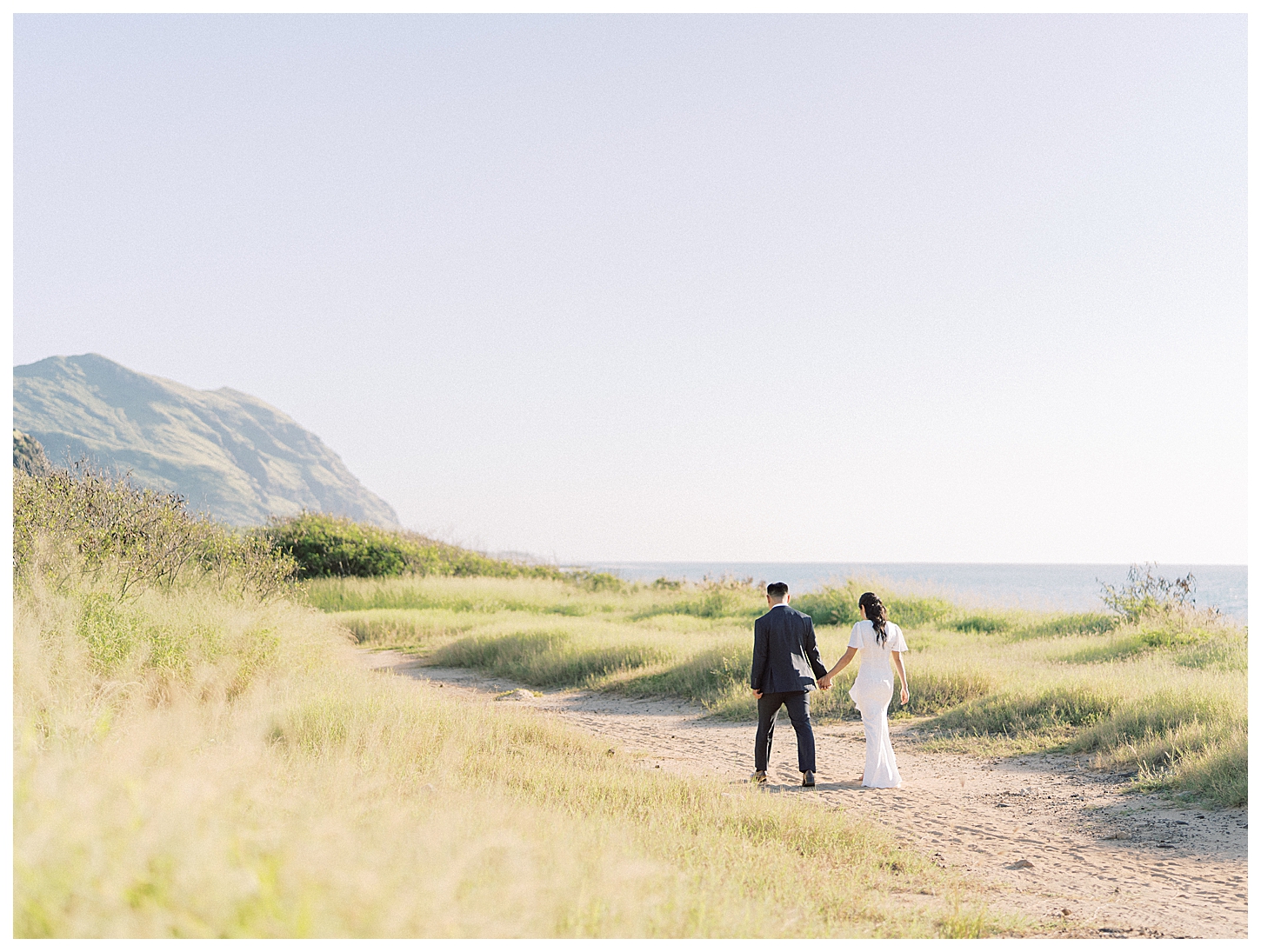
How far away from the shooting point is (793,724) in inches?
336

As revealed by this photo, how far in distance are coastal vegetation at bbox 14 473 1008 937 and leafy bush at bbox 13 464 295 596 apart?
55 mm

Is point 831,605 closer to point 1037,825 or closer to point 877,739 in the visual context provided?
point 877,739

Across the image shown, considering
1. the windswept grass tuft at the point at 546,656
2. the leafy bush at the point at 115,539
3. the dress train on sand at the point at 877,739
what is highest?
the leafy bush at the point at 115,539

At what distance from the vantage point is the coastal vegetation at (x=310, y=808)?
2.61 metres

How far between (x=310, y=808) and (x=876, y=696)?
6377mm

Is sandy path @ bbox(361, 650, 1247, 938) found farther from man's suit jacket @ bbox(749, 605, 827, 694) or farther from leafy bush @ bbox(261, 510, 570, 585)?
leafy bush @ bbox(261, 510, 570, 585)

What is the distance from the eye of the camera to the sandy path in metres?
5.16

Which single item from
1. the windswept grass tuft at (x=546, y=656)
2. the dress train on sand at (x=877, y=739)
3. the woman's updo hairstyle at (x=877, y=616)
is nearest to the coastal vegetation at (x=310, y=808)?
the dress train on sand at (x=877, y=739)

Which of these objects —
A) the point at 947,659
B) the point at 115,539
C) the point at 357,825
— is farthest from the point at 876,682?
the point at 115,539

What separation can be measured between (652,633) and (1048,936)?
14.2 m

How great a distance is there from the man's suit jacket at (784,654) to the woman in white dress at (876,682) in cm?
24

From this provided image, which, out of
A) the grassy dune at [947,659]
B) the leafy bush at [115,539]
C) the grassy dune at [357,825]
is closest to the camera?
the grassy dune at [357,825]

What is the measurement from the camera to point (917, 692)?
12.8 meters

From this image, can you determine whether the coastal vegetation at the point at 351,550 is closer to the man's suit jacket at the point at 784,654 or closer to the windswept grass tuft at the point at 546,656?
the windswept grass tuft at the point at 546,656
